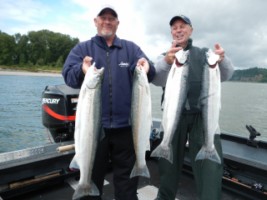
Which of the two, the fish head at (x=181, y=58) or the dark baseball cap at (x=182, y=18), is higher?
the dark baseball cap at (x=182, y=18)

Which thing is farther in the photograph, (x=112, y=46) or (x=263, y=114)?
(x=263, y=114)

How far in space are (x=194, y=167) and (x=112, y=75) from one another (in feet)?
4.95

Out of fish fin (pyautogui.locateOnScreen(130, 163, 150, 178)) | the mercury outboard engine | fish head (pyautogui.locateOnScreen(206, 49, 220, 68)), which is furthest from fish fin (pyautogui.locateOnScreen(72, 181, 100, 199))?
the mercury outboard engine

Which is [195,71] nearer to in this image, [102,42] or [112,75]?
[112,75]

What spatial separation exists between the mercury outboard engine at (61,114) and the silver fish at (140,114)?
232cm

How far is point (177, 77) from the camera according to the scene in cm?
294

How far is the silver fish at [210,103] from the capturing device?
9.65 feet

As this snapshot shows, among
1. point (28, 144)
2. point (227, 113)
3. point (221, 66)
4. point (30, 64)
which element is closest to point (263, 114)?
Result: point (227, 113)

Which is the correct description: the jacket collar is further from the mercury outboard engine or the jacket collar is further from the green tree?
the green tree

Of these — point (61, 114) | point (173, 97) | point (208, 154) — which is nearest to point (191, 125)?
point (208, 154)

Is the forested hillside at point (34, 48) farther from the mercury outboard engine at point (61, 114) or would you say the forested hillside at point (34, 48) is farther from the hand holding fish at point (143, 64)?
the hand holding fish at point (143, 64)

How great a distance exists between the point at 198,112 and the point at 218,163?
64 centimetres

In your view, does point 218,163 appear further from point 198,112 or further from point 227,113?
point 227,113

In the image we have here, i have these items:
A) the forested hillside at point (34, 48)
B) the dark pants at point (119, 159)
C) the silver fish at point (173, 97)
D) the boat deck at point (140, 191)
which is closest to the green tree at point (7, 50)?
the forested hillside at point (34, 48)
